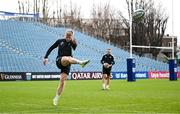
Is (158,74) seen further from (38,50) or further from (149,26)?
(38,50)

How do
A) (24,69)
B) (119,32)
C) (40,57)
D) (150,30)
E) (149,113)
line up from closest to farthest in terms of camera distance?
1. (149,113)
2. (24,69)
3. (40,57)
4. (150,30)
5. (119,32)

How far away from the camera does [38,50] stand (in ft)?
172

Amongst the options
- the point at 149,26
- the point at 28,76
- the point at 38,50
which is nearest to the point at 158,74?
the point at 149,26

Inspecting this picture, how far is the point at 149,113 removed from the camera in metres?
10.5

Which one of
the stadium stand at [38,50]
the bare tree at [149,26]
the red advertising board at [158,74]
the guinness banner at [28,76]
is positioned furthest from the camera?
the bare tree at [149,26]

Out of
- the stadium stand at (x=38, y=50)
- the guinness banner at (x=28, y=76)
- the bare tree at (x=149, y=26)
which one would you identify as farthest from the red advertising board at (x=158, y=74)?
the guinness banner at (x=28, y=76)

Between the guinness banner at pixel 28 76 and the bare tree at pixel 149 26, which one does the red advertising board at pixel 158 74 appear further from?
the guinness banner at pixel 28 76

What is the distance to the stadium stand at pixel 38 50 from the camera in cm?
4891

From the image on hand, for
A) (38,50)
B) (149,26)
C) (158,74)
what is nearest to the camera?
(158,74)

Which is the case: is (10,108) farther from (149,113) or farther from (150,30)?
(150,30)

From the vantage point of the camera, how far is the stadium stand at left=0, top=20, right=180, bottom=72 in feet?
160

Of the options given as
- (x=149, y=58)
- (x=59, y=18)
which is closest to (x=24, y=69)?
(x=149, y=58)

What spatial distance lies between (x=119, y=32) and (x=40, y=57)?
2784 cm

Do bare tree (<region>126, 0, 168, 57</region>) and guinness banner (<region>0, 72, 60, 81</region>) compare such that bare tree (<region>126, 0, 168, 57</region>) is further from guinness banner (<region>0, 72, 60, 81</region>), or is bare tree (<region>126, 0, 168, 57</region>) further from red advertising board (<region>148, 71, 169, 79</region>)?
guinness banner (<region>0, 72, 60, 81</region>)
